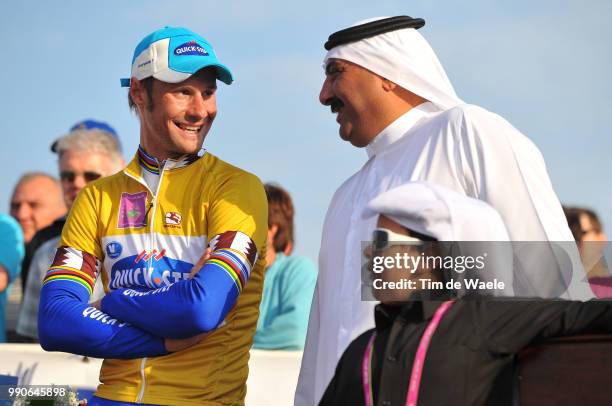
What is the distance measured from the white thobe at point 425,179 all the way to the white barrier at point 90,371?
6.38 ft

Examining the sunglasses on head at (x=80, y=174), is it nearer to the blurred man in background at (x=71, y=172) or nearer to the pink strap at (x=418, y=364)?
the blurred man in background at (x=71, y=172)

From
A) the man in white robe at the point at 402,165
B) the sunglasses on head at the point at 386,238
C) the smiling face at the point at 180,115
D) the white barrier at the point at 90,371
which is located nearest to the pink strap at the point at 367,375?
the sunglasses on head at the point at 386,238

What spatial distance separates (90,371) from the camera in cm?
696

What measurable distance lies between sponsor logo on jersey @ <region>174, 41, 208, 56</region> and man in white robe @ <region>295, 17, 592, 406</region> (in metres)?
0.58

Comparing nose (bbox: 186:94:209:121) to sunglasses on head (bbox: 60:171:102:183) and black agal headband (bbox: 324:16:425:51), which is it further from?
sunglasses on head (bbox: 60:171:102:183)

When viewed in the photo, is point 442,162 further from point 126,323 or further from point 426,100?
point 126,323

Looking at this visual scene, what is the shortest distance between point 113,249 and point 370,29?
5.01ft

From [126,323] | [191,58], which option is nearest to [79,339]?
[126,323]

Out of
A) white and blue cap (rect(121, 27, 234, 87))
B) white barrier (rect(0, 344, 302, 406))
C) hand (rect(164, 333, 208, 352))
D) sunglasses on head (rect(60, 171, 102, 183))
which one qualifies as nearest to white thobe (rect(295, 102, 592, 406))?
hand (rect(164, 333, 208, 352))

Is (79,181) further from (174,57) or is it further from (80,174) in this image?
(174,57)

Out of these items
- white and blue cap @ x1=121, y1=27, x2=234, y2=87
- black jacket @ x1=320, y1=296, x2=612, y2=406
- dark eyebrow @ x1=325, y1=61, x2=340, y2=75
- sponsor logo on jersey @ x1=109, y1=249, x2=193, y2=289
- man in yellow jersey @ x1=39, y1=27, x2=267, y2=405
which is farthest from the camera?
dark eyebrow @ x1=325, y1=61, x2=340, y2=75

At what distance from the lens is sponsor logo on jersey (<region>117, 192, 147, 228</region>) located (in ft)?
15.8

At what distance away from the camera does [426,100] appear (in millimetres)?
5098

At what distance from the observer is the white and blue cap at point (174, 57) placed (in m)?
4.96
